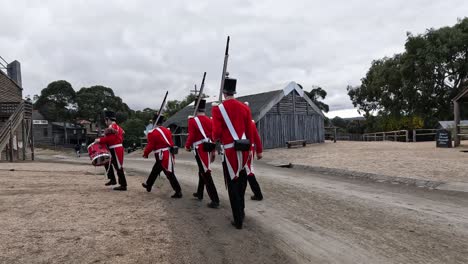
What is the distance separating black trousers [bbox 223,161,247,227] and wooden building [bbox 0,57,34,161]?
54.4 ft

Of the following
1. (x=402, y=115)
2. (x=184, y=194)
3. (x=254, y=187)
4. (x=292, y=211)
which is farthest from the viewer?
(x=402, y=115)

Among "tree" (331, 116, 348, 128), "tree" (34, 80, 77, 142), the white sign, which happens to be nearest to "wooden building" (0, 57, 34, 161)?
"tree" (34, 80, 77, 142)

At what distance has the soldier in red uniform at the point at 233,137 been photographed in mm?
5727

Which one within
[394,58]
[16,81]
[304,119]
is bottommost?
[304,119]

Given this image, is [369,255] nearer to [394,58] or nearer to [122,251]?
[122,251]

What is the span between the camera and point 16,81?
3012 cm

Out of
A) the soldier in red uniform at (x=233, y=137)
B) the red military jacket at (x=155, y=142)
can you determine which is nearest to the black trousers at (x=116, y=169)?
the red military jacket at (x=155, y=142)

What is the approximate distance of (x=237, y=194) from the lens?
5637 mm

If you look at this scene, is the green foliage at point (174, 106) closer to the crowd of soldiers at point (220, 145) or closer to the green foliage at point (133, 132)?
the green foliage at point (133, 132)

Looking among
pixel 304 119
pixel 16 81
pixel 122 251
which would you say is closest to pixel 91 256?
pixel 122 251

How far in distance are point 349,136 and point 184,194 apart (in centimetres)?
4280

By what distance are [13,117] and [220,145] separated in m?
18.2

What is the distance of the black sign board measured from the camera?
762 inches

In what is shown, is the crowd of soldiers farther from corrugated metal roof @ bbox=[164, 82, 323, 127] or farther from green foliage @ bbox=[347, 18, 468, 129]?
green foliage @ bbox=[347, 18, 468, 129]
